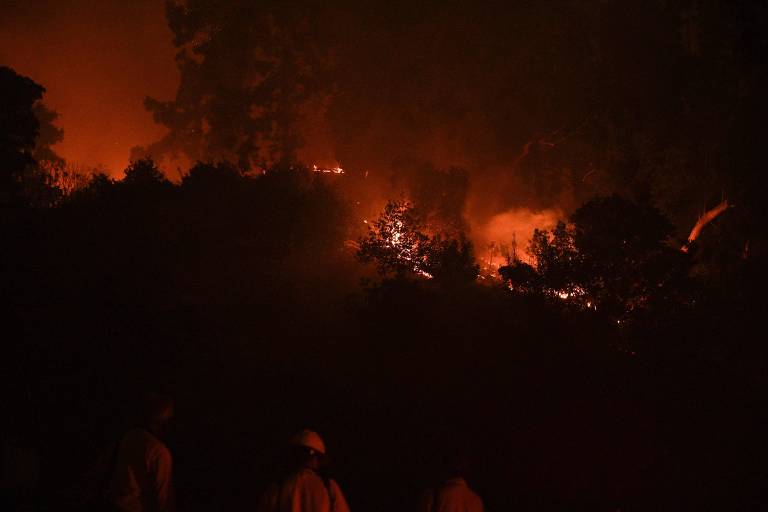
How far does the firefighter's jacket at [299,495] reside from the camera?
12.6 ft

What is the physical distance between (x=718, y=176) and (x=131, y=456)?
31.0 meters

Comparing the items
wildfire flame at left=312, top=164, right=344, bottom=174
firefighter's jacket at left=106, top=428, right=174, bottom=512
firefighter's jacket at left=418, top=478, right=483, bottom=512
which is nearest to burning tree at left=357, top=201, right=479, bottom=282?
firefighter's jacket at left=418, top=478, right=483, bottom=512

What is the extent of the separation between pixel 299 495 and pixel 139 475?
143 cm

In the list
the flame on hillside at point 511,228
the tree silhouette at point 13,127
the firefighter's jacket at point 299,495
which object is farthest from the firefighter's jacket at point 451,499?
the flame on hillside at point 511,228

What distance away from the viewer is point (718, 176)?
91.0ft

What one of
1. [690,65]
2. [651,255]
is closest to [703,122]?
[690,65]

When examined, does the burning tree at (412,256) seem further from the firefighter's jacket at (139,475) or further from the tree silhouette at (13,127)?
the firefighter's jacket at (139,475)

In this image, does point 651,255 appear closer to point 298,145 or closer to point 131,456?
point 131,456

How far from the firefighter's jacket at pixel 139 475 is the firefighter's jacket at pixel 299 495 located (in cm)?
101

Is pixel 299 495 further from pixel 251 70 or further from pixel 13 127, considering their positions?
pixel 251 70

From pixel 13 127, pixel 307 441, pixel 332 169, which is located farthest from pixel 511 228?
pixel 307 441

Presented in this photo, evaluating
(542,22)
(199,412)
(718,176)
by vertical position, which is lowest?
(199,412)

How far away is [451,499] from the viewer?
4.35 metres

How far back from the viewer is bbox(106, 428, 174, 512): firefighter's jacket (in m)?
4.27
